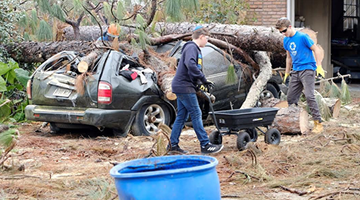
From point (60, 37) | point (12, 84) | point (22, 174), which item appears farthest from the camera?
point (60, 37)

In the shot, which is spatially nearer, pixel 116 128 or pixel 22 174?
pixel 22 174

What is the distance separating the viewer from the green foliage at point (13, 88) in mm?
10745

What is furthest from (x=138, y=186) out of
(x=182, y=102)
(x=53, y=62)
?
(x=53, y=62)

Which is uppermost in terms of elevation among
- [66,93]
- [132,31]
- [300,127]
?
[132,31]

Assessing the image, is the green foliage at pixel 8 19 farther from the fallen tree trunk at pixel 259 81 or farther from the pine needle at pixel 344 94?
the pine needle at pixel 344 94

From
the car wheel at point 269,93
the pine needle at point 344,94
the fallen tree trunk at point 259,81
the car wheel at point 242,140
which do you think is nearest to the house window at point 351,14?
the pine needle at point 344,94

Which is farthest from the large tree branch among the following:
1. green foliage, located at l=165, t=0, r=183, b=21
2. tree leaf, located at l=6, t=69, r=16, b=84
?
tree leaf, located at l=6, t=69, r=16, b=84

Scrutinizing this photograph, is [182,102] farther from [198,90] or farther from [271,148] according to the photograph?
[271,148]

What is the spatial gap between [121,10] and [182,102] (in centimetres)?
303

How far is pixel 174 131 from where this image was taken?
7.62m

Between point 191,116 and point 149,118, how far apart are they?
177 cm

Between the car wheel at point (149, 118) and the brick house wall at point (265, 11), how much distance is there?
7.33 metres

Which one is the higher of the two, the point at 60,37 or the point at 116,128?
the point at 60,37

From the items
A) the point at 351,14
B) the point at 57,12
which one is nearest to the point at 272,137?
the point at 57,12
